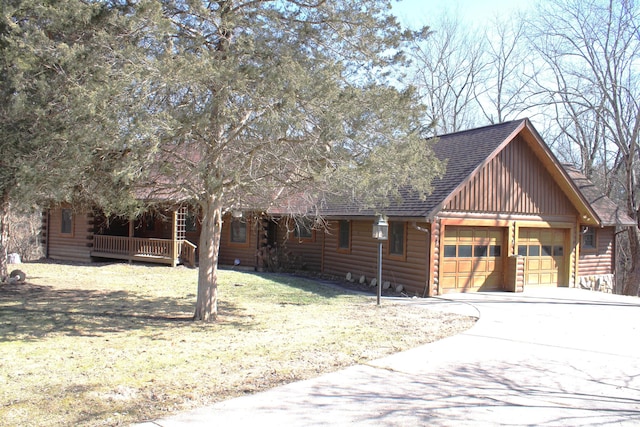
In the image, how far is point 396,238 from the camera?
16.0 meters

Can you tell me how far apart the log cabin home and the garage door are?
0.11 ft

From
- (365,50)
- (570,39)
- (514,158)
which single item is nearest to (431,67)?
(570,39)

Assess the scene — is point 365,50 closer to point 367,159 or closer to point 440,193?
point 367,159

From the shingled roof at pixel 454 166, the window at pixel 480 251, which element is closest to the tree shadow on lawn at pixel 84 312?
the shingled roof at pixel 454 166

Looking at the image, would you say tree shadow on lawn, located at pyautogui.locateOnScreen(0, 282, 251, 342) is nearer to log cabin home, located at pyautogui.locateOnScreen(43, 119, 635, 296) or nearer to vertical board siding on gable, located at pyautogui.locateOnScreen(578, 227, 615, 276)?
log cabin home, located at pyautogui.locateOnScreen(43, 119, 635, 296)

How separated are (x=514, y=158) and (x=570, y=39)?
9685 millimetres

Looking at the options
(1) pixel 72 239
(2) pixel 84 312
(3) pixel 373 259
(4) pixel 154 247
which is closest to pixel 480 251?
(3) pixel 373 259

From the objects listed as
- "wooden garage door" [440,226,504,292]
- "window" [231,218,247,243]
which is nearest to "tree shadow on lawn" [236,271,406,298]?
"wooden garage door" [440,226,504,292]

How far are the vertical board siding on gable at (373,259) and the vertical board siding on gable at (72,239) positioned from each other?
10.3 meters

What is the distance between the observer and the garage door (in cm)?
1705

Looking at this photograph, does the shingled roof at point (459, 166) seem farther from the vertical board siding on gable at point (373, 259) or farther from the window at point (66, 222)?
the window at point (66, 222)

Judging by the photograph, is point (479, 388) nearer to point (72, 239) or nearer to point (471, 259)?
point (471, 259)

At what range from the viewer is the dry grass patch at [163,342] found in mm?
5785

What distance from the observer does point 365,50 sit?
31.2 feet
